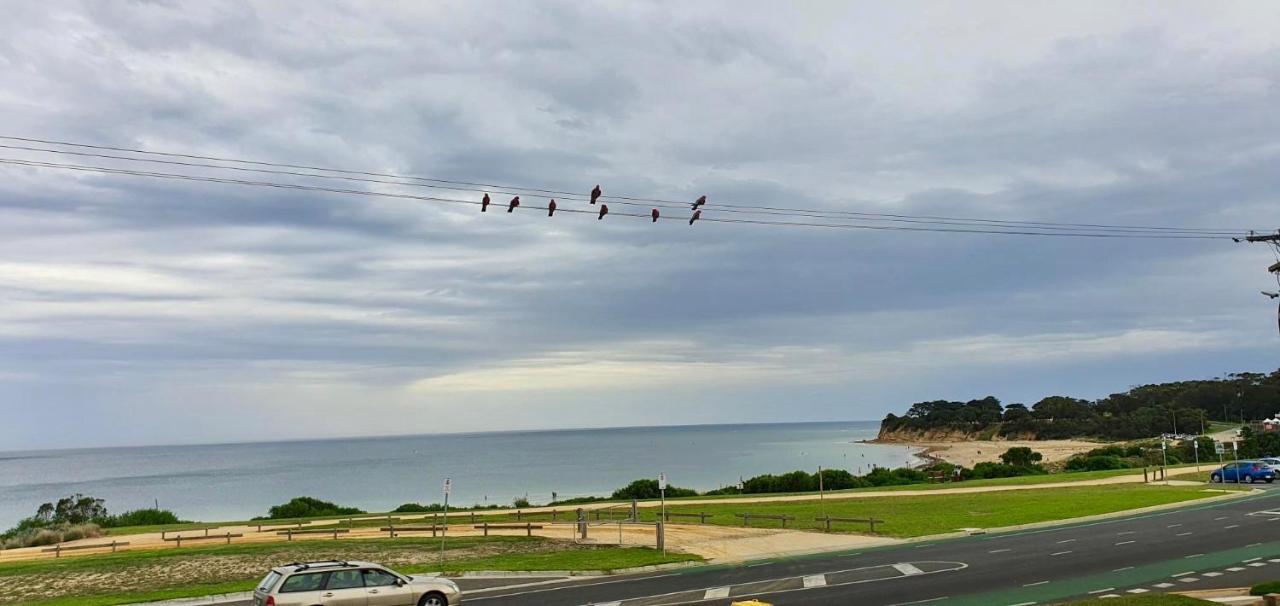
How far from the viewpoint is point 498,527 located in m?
40.9

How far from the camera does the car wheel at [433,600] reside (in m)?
19.7

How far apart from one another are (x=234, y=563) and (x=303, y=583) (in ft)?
50.5

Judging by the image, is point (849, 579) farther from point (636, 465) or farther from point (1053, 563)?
point (636, 465)

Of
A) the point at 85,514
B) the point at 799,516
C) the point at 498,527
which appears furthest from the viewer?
the point at 85,514

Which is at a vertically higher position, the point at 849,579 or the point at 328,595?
the point at 328,595

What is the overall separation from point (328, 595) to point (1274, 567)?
1030 inches

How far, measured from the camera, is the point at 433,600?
19.8 metres

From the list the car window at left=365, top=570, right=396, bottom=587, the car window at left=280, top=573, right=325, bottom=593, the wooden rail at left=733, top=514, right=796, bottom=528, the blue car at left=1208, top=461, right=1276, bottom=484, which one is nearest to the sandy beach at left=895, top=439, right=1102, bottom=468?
the blue car at left=1208, top=461, right=1276, bottom=484

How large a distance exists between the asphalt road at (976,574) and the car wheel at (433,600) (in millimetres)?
2897

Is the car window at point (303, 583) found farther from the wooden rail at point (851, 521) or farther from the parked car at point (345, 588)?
the wooden rail at point (851, 521)

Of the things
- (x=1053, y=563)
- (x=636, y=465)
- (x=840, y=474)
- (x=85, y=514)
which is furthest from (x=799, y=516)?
(x=636, y=465)

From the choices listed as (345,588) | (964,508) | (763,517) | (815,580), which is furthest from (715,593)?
(964,508)

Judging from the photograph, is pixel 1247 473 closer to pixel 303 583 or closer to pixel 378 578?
pixel 378 578

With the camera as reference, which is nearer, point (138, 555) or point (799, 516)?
point (138, 555)
